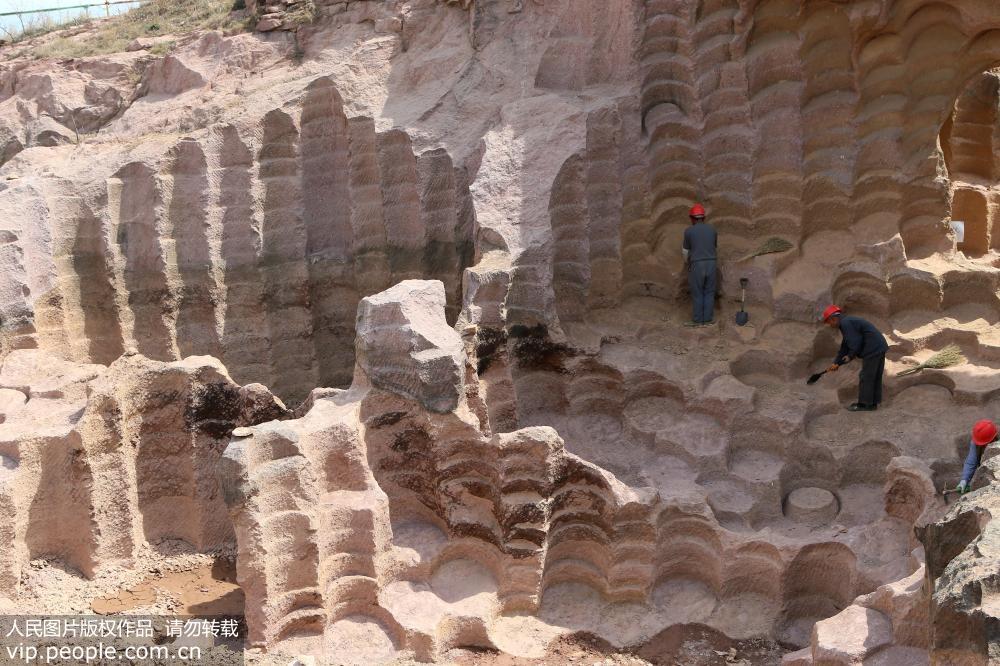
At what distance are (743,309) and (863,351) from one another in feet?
6.16

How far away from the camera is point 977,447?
10.5 m

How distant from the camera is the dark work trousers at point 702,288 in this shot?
1423 cm

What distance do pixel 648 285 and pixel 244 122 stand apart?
540 centimetres

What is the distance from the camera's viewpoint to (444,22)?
1559 cm

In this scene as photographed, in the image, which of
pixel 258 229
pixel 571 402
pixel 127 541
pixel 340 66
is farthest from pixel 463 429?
pixel 340 66

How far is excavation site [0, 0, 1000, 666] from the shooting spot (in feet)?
37.1

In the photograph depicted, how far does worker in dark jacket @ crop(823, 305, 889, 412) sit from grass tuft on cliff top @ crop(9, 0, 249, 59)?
934cm

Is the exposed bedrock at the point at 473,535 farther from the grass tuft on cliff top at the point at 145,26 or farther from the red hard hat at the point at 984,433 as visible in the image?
the grass tuft on cliff top at the point at 145,26

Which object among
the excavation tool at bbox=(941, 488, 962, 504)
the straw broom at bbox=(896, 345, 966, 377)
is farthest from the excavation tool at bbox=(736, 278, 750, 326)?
the excavation tool at bbox=(941, 488, 962, 504)

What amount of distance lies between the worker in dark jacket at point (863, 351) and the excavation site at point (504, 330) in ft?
0.15

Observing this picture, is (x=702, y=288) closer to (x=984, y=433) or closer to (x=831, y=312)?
(x=831, y=312)

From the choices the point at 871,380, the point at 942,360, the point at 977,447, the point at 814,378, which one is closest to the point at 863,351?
the point at 871,380

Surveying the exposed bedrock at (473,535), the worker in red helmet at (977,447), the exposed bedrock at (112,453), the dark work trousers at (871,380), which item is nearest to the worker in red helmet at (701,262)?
the dark work trousers at (871,380)

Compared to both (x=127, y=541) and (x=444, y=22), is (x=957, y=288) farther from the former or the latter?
(x=127, y=541)
